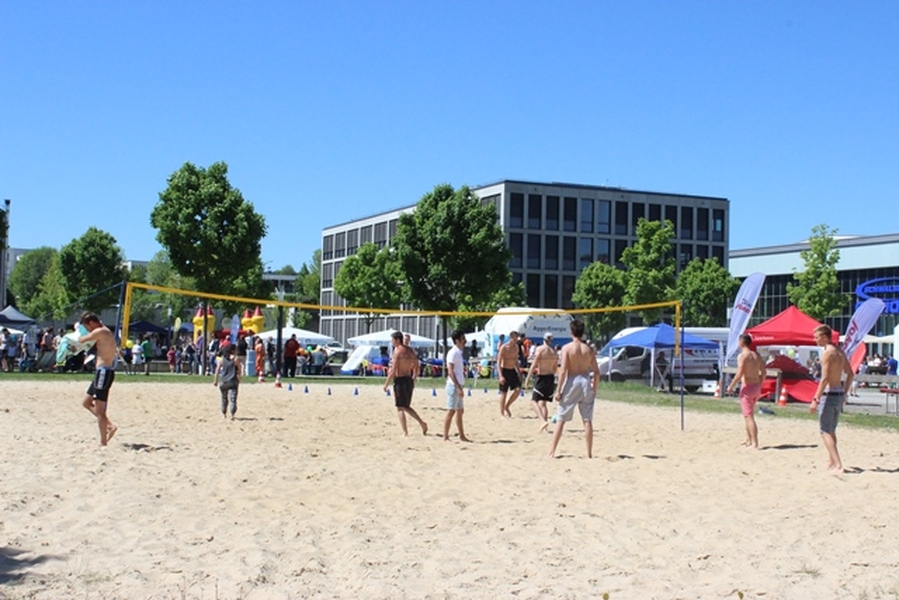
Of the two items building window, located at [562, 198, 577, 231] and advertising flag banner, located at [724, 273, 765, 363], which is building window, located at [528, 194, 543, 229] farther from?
advertising flag banner, located at [724, 273, 765, 363]

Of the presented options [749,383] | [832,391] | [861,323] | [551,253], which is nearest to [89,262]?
[551,253]

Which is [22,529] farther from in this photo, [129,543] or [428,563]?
[428,563]

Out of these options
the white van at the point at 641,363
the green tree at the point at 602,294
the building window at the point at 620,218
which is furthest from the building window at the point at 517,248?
the white van at the point at 641,363

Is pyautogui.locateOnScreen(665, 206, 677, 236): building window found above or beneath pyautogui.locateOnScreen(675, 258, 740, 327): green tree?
above

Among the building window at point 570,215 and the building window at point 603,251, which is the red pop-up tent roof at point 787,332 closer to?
the building window at point 570,215

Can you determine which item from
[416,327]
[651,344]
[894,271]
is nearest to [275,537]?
[651,344]

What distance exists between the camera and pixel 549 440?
13.1 metres

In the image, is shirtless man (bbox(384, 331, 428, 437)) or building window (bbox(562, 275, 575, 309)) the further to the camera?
building window (bbox(562, 275, 575, 309))

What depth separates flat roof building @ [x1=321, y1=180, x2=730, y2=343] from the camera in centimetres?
6625

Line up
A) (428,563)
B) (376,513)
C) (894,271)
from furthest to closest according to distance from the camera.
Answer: (894,271)
(376,513)
(428,563)

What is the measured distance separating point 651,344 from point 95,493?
793 inches

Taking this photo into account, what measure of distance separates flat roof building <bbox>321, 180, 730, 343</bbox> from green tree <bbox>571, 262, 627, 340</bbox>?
519 inches

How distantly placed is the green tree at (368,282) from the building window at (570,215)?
503 inches

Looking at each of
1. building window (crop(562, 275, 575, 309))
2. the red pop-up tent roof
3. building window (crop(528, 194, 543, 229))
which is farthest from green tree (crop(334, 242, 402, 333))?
the red pop-up tent roof
